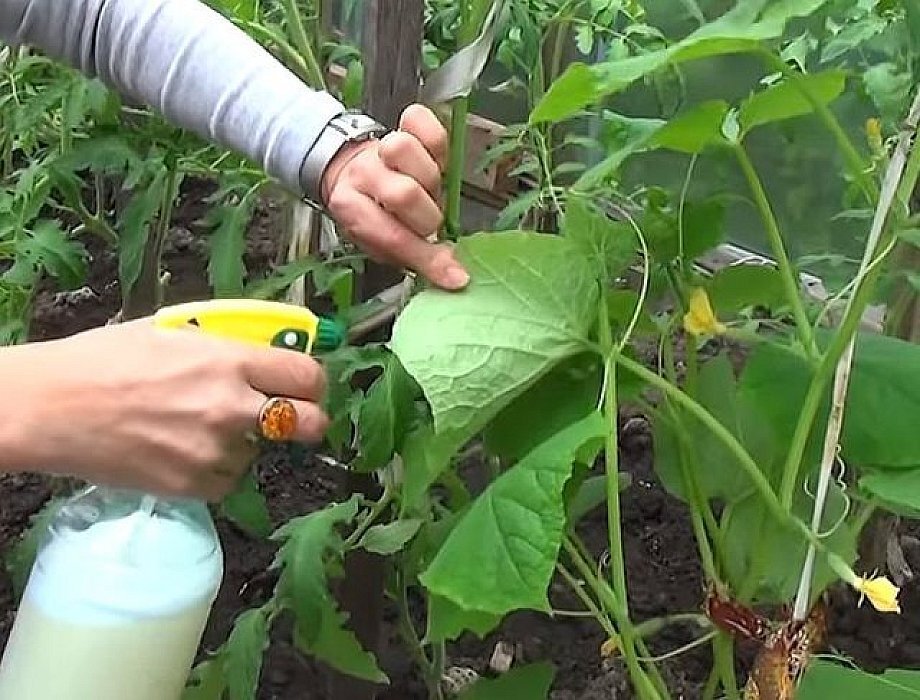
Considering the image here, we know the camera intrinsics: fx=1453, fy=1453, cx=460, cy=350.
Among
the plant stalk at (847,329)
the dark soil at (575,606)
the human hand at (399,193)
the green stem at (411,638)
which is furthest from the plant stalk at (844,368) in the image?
the dark soil at (575,606)

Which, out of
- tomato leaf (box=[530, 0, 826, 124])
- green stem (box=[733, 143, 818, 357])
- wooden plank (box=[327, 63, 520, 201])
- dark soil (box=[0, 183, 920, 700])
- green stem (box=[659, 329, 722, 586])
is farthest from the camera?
wooden plank (box=[327, 63, 520, 201])

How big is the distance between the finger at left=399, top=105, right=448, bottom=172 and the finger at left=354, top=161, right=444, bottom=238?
1.1 inches

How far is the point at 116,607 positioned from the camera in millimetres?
776

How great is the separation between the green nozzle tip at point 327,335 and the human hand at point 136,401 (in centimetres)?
5

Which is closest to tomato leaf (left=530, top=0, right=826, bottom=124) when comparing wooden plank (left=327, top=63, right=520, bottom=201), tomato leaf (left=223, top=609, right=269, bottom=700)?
tomato leaf (left=223, top=609, right=269, bottom=700)

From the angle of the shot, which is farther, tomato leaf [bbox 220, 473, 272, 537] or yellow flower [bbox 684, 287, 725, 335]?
tomato leaf [bbox 220, 473, 272, 537]

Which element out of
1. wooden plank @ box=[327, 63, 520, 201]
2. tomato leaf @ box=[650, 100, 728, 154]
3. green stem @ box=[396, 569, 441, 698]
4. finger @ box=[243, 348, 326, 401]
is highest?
tomato leaf @ box=[650, 100, 728, 154]

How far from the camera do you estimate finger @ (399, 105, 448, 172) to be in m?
0.83

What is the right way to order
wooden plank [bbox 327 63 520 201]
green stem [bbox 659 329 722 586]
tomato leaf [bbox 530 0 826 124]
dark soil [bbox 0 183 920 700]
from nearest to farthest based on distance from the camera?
tomato leaf [bbox 530 0 826 124]
green stem [bbox 659 329 722 586]
dark soil [bbox 0 183 920 700]
wooden plank [bbox 327 63 520 201]

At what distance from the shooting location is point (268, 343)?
75cm

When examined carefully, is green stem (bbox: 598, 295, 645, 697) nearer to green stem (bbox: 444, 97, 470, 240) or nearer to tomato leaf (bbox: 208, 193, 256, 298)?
green stem (bbox: 444, 97, 470, 240)

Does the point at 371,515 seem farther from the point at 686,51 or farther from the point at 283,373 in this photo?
the point at 686,51

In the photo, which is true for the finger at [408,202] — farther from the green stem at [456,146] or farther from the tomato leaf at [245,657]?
the tomato leaf at [245,657]

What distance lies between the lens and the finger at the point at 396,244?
2.48 feet
